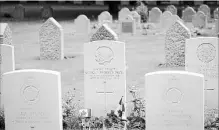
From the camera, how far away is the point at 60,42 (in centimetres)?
1502

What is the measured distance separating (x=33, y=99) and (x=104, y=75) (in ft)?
5.40

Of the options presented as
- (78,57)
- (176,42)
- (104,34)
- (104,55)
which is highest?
(104,34)

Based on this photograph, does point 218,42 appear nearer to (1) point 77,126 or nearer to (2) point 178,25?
(1) point 77,126

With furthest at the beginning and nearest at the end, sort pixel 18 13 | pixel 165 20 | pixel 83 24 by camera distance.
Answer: pixel 18 13
pixel 165 20
pixel 83 24

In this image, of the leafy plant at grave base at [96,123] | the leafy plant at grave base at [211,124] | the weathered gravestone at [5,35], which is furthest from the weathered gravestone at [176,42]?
the leafy plant at grave base at [96,123]

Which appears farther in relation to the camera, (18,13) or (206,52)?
(18,13)

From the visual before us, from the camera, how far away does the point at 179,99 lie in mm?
7699

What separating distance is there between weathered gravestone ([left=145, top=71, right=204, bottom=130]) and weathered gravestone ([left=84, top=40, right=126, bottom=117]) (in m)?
1.43

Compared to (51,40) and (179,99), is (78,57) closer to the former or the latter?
(51,40)

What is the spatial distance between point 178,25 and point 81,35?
862 cm

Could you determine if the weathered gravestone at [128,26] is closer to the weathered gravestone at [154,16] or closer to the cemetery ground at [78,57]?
the cemetery ground at [78,57]

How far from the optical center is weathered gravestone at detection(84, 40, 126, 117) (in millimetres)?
9109

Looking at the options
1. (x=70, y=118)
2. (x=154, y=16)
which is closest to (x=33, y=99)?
(x=70, y=118)

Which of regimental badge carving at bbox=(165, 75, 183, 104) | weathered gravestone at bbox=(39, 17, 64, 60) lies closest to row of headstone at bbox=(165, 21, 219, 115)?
regimental badge carving at bbox=(165, 75, 183, 104)
